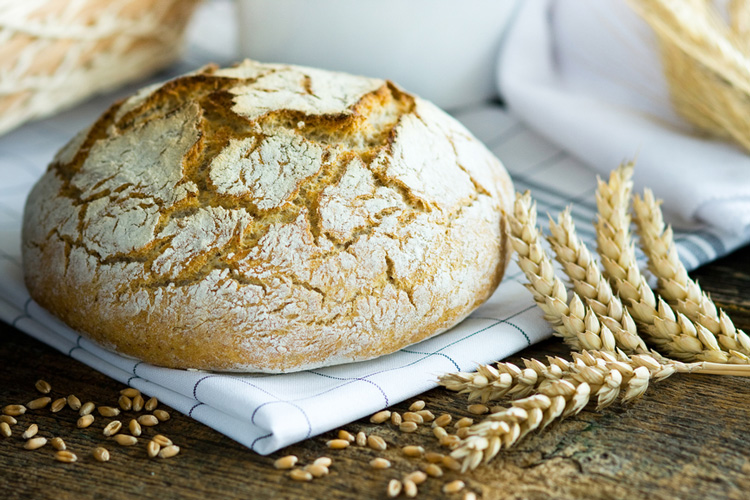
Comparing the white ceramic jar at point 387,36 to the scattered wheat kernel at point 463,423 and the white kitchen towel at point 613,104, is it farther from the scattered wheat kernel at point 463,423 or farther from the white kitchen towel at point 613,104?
the scattered wheat kernel at point 463,423

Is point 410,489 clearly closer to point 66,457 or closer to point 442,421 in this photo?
point 442,421

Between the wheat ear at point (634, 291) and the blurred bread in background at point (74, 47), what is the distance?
1203 millimetres

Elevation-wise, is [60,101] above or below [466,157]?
below

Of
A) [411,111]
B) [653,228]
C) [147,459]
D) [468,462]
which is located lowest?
[147,459]

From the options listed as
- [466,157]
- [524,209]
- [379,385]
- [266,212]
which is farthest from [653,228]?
[266,212]

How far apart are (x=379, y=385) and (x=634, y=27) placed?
49.1 inches

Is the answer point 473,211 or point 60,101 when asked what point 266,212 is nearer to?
point 473,211

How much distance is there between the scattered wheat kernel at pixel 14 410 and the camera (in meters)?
1.10

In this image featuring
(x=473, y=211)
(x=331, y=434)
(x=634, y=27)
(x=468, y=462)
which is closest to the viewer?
(x=468, y=462)

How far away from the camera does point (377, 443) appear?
1.03m

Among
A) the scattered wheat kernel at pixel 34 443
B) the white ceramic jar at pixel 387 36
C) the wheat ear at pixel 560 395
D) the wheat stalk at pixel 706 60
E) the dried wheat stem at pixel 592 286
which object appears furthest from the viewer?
the white ceramic jar at pixel 387 36

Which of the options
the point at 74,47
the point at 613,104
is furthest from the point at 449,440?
the point at 74,47

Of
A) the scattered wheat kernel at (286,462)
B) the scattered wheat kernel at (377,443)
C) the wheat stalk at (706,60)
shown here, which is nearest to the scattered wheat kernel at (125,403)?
the scattered wheat kernel at (286,462)

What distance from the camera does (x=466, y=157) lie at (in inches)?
50.9
